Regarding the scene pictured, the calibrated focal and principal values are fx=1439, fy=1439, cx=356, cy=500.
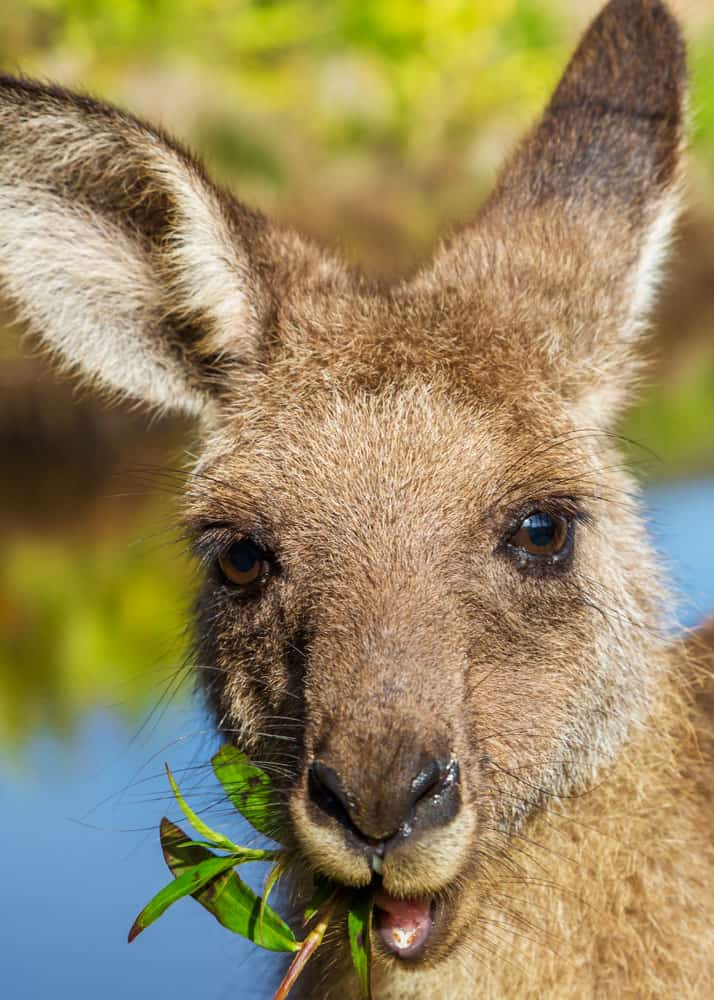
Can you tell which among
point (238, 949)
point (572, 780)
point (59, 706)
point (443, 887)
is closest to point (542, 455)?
point (572, 780)

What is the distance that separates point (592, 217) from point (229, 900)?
268 cm

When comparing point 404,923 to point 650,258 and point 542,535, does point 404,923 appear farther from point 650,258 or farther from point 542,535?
point 650,258

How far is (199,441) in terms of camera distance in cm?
538

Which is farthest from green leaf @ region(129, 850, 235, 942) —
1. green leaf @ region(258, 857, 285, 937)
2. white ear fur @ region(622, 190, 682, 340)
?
white ear fur @ region(622, 190, 682, 340)

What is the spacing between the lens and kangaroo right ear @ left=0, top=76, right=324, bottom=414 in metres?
4.72

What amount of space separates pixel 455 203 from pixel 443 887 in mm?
15298

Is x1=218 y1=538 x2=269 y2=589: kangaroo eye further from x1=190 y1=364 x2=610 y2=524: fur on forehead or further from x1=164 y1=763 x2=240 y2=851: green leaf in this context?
x1=164 y1=763 x2=240 y2=851: green leaf

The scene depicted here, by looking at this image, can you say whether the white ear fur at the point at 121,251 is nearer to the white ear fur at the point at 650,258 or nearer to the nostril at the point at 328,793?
the white ear fur at the point at 650,258

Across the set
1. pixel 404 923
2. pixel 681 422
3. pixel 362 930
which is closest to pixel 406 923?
pixel 404 923

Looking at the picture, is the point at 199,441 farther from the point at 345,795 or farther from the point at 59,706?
the point at 59,706

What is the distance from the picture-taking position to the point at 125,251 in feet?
16.9

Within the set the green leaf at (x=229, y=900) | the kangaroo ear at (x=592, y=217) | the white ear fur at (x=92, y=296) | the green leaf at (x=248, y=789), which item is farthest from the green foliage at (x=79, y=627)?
the green leaf at (x=229, y=900)

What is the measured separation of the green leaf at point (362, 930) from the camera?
3.88 m

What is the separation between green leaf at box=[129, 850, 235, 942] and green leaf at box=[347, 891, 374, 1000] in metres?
0.46
